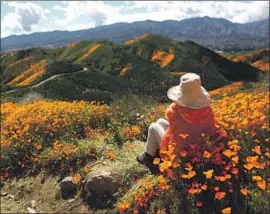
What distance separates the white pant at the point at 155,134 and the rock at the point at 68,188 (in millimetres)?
1961

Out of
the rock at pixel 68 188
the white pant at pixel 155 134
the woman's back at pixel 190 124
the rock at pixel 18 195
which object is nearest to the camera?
the woman's back at pixel 190 124

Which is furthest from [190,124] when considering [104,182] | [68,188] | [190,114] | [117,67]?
[117,67]

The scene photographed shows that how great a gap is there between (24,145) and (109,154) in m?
2.59

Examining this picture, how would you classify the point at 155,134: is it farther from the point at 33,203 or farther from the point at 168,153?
the point at 33,203

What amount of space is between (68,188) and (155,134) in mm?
2390

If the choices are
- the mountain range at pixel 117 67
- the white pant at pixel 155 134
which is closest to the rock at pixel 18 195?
the white pant at pixel 155 134

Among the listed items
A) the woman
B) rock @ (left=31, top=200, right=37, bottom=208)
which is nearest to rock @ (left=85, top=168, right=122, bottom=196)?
rock @ (left=31, top=200, right=37, bottom=208)

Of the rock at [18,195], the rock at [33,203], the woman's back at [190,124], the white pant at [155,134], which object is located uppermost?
the woman's back at [190,124]

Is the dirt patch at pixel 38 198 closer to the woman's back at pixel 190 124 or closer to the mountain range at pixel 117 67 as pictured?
the woman's back at pixel 190 124

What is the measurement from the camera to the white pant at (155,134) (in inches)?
265

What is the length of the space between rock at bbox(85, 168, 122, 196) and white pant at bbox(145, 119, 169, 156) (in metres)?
0.95

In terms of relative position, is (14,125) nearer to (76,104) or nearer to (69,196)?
(76,104)

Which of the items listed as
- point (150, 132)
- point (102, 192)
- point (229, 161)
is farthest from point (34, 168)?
point (229, 161)

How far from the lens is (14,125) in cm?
1084
